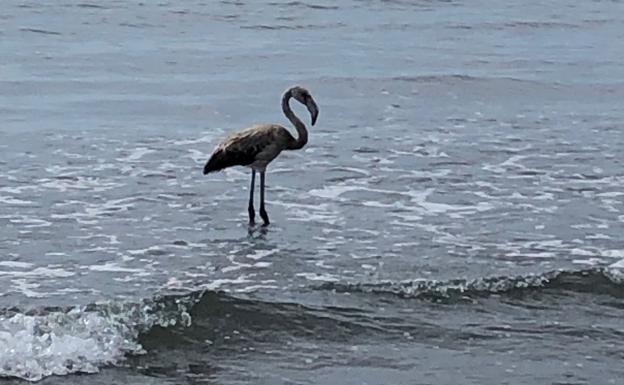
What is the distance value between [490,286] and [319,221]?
2.12 metres

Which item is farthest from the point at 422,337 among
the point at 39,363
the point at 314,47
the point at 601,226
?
the point at 314,47

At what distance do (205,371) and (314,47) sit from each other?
563 inches

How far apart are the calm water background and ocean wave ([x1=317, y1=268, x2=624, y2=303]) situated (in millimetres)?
20

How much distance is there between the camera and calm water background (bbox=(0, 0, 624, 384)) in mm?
8461

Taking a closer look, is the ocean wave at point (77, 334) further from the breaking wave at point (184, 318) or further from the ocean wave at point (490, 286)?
the ocean wave at point (490, 286)

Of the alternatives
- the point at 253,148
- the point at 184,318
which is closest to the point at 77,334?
the point at 184,318

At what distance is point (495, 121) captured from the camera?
15883 mm

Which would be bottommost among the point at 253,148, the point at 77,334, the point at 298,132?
the point at 77,334

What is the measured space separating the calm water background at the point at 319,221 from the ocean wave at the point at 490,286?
0.02 metres

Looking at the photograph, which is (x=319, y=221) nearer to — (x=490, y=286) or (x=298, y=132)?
(x=298, y=132)

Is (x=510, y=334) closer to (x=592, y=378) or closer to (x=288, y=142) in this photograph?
(x=592, y=378)

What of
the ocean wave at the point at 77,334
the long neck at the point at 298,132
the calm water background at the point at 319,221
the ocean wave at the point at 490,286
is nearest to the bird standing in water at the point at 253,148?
the long neck at the point at 298,132

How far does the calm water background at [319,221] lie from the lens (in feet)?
27.8

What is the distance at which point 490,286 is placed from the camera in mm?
9672
